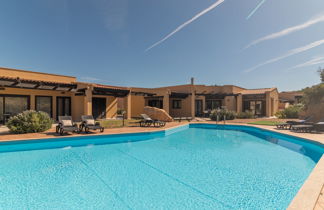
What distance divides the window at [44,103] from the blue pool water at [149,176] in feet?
29.4

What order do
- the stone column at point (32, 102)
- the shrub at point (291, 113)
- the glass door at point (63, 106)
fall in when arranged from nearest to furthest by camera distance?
the stone column at point (32, 102), the glass door at point (63, 106), the shrub at point (291, 113)

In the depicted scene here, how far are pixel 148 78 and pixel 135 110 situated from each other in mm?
9863

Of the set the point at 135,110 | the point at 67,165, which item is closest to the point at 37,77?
the point at 135,110

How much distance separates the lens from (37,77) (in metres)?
A: 14.7

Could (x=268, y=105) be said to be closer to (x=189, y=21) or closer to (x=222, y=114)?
(x=222, y=114)

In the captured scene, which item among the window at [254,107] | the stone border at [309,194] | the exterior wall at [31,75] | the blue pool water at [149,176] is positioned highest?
the exterior wall at [31,75]

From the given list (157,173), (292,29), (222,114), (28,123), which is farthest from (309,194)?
(292,29)

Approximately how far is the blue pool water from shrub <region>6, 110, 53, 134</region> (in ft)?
7.52

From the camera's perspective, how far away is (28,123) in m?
9.02

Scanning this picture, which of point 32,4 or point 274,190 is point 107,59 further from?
point 274,190

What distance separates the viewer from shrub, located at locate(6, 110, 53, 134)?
8.83 m

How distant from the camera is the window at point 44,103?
14.3 meters

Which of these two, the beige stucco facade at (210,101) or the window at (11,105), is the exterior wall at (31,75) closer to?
the window at (11,105)

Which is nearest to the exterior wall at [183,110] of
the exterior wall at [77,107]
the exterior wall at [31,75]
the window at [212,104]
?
the window at [212,104]
